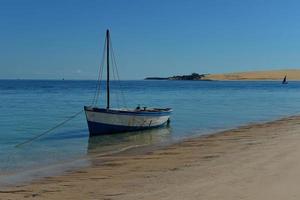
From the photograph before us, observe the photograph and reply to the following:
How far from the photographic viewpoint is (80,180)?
12.4 metres

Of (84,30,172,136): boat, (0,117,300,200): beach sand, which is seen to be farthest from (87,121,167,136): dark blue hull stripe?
(0,117,300,200): beach sand

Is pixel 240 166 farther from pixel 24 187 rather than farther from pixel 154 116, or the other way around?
pixel 154 116

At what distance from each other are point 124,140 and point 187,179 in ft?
43.2

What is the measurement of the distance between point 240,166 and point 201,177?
1550 mm

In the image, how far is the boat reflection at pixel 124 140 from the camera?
20.5m

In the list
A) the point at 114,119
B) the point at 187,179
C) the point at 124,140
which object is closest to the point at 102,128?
the point at 114,119

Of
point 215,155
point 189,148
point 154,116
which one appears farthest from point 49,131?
point 215,155

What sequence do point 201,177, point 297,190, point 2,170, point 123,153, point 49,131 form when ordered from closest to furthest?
point 297,190 < point 201,177 < point 2,170 < point 123,153 < point 49,131

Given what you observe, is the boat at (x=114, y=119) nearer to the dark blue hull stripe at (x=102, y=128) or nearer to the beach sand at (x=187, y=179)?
the dark blue hull stripe at (x=102, y=128)

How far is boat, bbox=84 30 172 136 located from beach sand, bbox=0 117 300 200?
977 centimetres

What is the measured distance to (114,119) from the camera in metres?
26.5

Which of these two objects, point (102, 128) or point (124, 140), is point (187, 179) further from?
point (102, 128)

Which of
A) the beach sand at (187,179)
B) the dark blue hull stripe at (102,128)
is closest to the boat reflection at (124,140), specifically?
the dark blue hull stripe at (102,128)

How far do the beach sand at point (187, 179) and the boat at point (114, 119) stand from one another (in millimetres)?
9771
